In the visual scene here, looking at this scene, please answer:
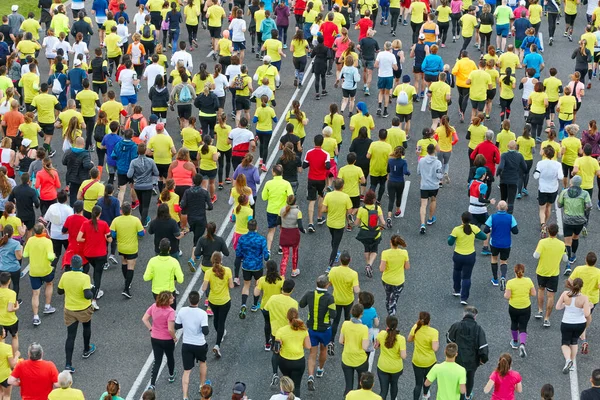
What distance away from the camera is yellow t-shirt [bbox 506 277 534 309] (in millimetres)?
18047

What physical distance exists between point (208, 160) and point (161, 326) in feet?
22.3

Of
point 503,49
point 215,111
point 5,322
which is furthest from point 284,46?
point 5,322

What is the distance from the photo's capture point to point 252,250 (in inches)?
747

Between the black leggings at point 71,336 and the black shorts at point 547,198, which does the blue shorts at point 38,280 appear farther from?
the black shorts at point 547,198

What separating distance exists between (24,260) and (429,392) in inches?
365

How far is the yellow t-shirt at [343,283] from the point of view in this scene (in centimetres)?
1811

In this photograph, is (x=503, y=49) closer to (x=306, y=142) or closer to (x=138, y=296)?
(x=306, y=142)

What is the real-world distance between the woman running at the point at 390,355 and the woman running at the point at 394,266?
2.35 m

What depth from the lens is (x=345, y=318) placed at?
18.6m

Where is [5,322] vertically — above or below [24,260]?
above

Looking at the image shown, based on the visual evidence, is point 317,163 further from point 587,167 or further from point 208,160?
point 587,167

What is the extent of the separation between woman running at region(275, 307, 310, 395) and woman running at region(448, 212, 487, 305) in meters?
4.12

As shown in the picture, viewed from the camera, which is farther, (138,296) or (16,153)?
(16,153)

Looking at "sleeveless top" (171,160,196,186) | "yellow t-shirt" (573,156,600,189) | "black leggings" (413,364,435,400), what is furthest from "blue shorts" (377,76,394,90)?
"black leggings" (413,364,435,400)
